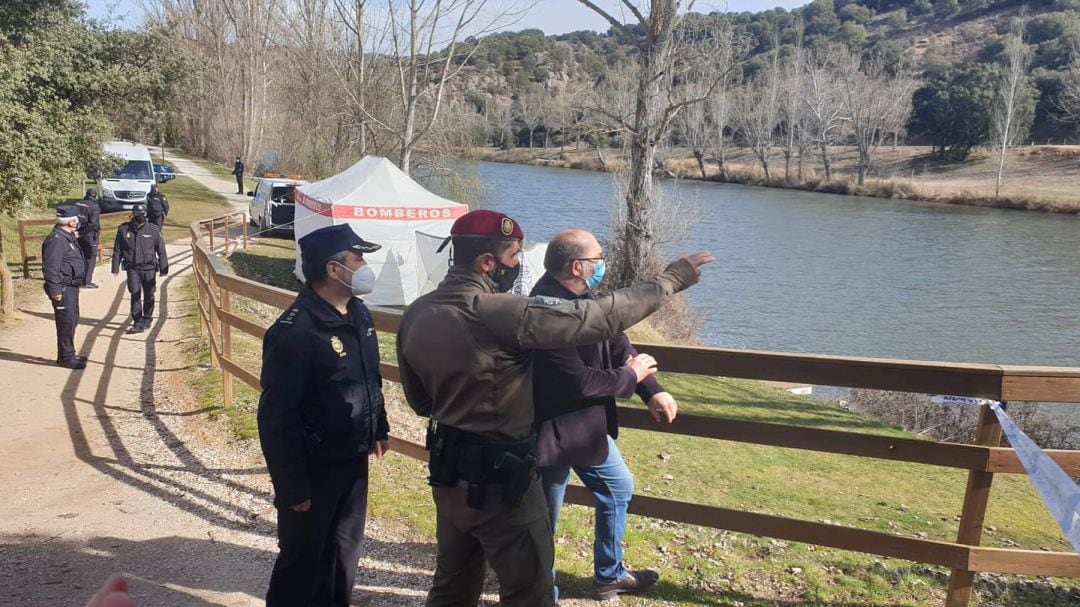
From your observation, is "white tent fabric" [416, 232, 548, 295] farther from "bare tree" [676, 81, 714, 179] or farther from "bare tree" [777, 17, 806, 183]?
"bare tree" [777, 17, 806, 183]

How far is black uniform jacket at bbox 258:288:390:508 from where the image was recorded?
303 centimetres

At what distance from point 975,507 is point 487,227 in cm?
241

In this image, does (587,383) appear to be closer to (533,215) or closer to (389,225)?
(389,225)

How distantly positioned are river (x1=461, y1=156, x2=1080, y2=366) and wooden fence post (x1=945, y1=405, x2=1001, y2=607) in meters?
14.2

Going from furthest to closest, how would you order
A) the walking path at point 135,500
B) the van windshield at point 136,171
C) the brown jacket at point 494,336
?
the van windshield at point 136,171 < the walking path at point 135,500 < the brown jacket at point 494,336

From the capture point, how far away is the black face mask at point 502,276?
283 centimetres

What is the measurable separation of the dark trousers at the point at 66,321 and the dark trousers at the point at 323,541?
6.32 m

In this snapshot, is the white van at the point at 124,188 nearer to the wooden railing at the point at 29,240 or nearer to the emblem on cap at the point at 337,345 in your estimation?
the wooden railing at the point at 29,240

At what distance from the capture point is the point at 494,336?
8.75 feet

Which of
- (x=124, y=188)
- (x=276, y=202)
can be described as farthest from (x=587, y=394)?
(x=124, y=188)

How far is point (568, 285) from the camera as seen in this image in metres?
3.27

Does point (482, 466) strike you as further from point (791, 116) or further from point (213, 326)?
point (791, 116)

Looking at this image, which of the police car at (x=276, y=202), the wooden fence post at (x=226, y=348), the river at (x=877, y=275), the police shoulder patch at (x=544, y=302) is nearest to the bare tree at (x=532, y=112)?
the river at (x=877, y=275)

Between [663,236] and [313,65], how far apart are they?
72.4 ft
